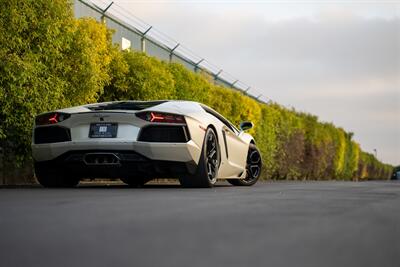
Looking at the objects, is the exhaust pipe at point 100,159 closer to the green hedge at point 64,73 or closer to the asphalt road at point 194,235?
the green hedge at point 64,73

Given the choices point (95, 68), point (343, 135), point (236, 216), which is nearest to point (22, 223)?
point (236, 216)

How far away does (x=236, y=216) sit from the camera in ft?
13.7

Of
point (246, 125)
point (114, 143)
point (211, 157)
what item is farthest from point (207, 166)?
point (246, 125)

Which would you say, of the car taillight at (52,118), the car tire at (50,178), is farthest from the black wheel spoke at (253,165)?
the car taillight at (52,118)

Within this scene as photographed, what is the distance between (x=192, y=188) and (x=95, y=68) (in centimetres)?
365

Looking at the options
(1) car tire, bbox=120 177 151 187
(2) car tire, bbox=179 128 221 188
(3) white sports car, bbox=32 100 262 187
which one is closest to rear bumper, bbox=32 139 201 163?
(3) white sports car, bbox=32 100 262 187

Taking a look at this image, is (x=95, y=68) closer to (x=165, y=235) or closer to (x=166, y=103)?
(x=166, y=103)

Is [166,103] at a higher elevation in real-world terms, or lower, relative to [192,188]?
higher

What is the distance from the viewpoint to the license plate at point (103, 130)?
791 cm

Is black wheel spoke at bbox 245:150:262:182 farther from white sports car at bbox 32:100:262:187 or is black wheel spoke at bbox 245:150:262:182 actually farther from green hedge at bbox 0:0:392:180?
green hedge at bbox 0:0:392:180

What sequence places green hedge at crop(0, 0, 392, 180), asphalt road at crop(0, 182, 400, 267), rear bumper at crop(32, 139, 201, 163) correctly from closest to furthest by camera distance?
asphalt road at crop(0, 182, 400, 267) < rear bumper at crop(32, 139, 201, 163) < green hedge at crop(0, 0, 392, 180)

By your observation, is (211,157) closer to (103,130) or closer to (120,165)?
(120,165)

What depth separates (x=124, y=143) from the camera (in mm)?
Answer: 7773

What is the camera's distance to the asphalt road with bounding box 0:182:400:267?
2.65m
